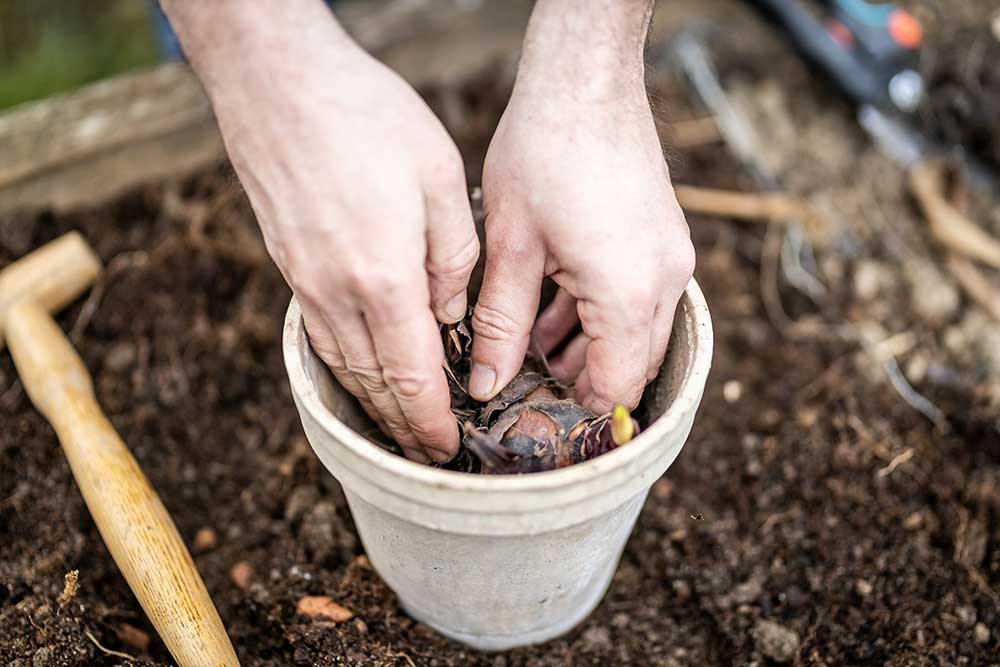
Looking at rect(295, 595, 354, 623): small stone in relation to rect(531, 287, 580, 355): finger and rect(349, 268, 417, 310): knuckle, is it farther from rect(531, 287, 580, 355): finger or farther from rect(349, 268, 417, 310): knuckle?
rect(349, 268, 417, 310): knuckle

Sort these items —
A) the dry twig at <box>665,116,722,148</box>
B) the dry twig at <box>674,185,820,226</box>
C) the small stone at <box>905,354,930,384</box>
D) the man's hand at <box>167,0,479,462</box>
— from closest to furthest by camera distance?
the man's hand at <box>167,0,479,462</box> → the small stone at <box>905,354,930,384</box> → the dry twig at <box>674,185,820,226</box> → the dry twig at <box>665,116,722,148</box>

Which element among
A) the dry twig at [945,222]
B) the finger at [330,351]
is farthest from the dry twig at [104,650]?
the dry twig at [945,222]

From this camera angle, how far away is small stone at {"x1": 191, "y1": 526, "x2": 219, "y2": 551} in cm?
156

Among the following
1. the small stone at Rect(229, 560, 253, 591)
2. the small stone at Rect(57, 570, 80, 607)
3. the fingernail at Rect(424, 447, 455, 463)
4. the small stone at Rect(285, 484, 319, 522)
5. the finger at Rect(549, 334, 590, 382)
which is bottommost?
the small stone at Rect(229, 560, 253, 591)

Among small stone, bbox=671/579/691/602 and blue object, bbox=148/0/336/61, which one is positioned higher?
blue object, bbox=148/0/336/61

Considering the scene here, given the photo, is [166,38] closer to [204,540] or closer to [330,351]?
[204,540]

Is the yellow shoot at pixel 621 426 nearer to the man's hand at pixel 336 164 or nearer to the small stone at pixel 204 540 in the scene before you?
the man's hand at pixel 336 164

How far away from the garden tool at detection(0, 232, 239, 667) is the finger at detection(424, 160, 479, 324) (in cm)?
57

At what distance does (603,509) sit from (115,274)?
1282 mm

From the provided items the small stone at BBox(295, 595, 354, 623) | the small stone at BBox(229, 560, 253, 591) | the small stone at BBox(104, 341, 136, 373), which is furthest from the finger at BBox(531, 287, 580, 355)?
the small stone at BBox(104, 341, 136, 373)

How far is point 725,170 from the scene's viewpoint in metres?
2.33

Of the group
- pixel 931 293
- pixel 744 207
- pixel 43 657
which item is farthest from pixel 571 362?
pixel 931 293

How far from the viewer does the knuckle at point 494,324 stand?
46.6 inches

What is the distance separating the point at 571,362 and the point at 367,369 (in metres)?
0.42
